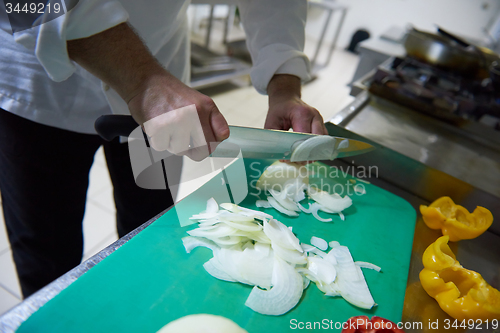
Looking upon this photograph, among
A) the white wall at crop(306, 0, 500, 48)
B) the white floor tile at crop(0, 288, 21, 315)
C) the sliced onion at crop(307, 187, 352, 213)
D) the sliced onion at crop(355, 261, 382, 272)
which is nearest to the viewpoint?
the sliced onion at crop(355, 261, 382, 272)

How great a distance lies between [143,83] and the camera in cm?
56

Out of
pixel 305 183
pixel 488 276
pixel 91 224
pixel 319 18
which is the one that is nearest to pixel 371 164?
pixel 305 183

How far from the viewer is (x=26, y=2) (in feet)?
1.66

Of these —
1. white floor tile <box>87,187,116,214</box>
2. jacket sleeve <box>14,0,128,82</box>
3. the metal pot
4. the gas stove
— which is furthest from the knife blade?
the metal pot

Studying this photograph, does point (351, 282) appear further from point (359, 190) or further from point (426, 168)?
point (426, 168)

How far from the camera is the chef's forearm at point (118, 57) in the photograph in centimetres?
54

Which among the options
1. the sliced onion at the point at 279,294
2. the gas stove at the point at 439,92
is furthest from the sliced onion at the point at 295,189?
the gas stove at the point at 439,92

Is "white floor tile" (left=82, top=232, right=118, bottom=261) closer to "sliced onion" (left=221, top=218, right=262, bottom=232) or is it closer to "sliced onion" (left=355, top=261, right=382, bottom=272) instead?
"sliced onion" (left=221, top=218, right=262, bottom=232)

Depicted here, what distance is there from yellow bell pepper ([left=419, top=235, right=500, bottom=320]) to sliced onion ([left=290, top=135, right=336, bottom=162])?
341 mm

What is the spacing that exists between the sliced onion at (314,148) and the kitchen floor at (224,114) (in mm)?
1033

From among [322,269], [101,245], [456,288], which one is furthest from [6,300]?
[456,288]

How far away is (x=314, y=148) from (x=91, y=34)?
56cm

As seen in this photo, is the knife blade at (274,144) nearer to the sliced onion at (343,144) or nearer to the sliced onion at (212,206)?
the sliced onion at (343,144)

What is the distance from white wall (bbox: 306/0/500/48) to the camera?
5270mm
